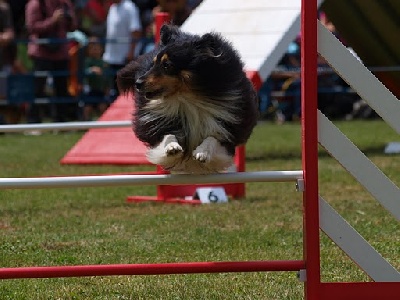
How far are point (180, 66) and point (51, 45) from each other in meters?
10.5

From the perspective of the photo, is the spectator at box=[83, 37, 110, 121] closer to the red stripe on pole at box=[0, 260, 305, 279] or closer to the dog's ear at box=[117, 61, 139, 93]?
the dog's ear at box=[117, 61, 139, 93]

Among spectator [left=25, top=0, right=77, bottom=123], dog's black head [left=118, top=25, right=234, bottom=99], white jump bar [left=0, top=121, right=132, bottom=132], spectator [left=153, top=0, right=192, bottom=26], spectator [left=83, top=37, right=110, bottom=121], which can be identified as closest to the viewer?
dog's black head [left=118, top=25, right=234, bottom=99]

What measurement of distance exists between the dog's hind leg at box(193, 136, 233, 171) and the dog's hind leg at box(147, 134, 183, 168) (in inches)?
3.5

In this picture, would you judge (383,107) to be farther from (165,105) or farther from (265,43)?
(265,43)

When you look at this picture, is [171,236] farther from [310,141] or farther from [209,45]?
[310,141]

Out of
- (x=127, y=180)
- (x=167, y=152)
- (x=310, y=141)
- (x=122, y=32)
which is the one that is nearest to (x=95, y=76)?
(x=122, y=32)

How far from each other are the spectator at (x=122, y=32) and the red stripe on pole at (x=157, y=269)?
36.4 feet

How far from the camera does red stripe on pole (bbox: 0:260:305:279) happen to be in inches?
148

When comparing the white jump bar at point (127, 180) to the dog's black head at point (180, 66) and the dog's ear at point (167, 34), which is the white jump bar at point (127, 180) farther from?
the dog's ear at point (167, 34)

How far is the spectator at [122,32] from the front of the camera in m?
14.8

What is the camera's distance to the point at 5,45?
→ 15641 millimetres

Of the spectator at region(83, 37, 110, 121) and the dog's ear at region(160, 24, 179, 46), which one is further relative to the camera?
the spectator at region(83, 37, 110, 121)

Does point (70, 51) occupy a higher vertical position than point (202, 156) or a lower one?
lower

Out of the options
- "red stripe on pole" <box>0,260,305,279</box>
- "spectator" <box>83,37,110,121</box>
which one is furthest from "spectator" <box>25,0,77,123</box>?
"red stripe on pole" <box>0,260,305,279</box>
